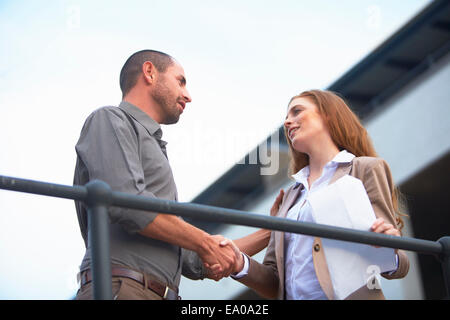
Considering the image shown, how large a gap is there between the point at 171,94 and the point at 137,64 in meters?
0.24

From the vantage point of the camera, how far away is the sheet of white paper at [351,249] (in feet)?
8.44

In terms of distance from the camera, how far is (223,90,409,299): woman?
8.80ft

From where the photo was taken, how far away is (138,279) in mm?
2393

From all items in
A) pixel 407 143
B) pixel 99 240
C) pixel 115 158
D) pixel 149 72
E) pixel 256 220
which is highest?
pixel 407 143

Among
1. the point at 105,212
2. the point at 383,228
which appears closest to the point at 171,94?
the point at 383,228

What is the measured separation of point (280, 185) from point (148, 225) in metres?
9.06

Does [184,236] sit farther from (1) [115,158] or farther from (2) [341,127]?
(2) [341,127]

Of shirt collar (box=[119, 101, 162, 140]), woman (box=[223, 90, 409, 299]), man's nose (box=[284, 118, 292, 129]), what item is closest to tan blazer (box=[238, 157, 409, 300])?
woman (box=[223, 90, 409, 299])

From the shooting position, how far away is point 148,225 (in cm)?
241

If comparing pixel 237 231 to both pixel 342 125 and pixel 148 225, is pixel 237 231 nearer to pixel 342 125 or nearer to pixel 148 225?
pixel 342 125

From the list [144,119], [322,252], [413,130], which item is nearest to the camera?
[322,252]
